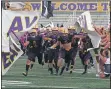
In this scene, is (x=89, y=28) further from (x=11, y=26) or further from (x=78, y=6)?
(x=78, y=6)

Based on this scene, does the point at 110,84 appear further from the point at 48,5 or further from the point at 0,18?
the point at 48,5

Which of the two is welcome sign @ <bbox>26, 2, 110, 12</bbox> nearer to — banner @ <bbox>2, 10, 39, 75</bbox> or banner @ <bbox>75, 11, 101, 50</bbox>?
banner @ <bbox>75, 11, 101, 50</bbox>

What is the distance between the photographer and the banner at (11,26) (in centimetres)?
958

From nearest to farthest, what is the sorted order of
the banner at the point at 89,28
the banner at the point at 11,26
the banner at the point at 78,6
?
the banner at the point at 11,26
the banner at the point at 89,28
the banner at the point at 78,6

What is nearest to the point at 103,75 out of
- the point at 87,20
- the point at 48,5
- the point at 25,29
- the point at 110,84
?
the point at 110,84

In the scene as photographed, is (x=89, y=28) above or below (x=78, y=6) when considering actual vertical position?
above

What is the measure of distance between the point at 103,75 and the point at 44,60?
754cm

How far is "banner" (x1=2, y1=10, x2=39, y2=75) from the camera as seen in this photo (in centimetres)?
958

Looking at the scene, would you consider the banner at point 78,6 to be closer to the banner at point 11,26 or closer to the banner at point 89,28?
the banner at point 89,28

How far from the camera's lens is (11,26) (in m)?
9.62

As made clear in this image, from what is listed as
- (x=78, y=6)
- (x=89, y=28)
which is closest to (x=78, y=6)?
(x=78, y=6)

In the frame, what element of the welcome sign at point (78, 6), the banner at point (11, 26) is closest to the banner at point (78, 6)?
the welcome sign at point (78, 6)

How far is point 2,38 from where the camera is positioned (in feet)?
31.4

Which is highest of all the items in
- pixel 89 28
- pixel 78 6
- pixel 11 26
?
pixel 11 26
